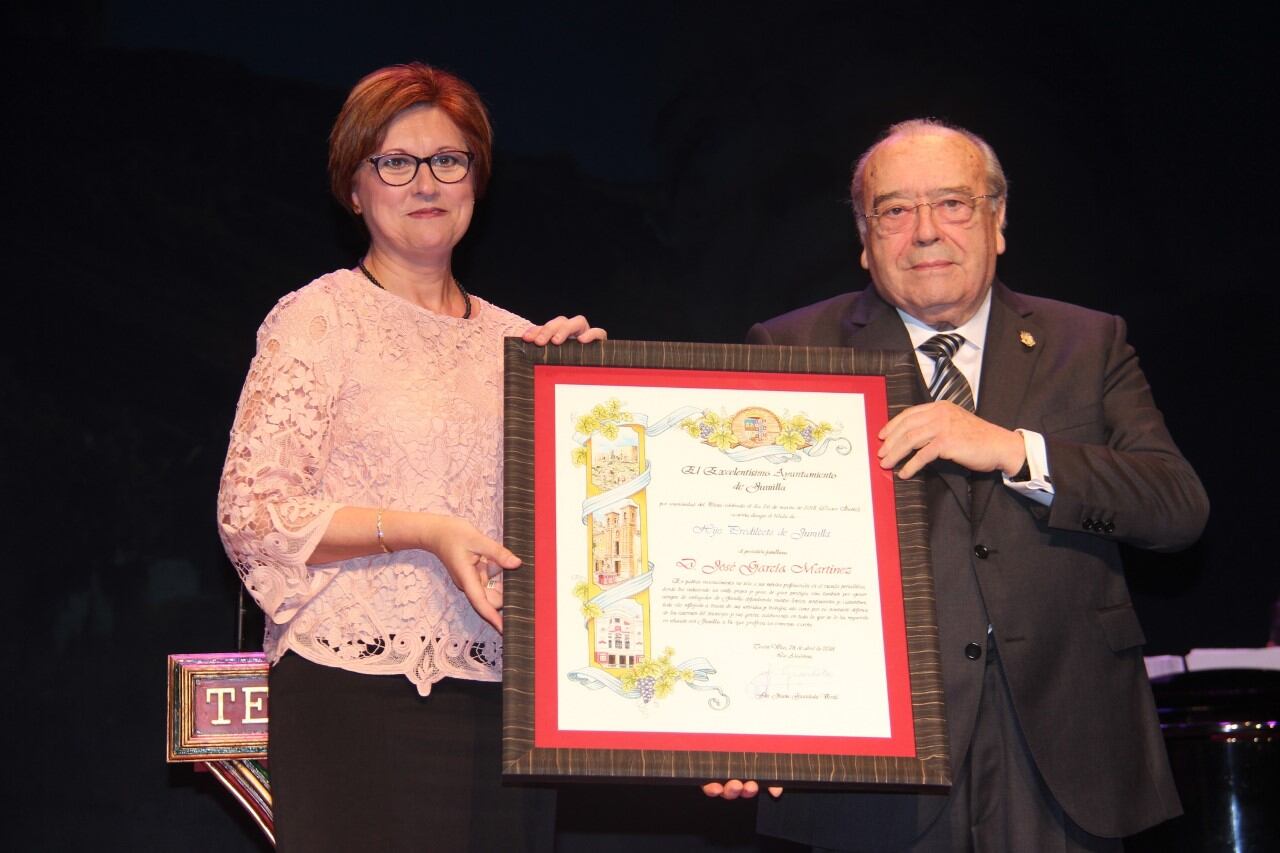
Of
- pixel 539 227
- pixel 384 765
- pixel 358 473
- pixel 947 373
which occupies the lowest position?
pixel 384 765

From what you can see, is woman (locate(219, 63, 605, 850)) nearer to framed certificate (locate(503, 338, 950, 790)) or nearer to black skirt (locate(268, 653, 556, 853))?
black skirt (locate(268, 653, 556, 853))

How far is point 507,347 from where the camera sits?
2.26m

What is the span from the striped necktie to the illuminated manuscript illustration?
1.03 feet

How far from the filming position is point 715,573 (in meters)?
2.19

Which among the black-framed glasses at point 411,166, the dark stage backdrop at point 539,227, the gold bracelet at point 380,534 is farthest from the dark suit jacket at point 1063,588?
the dark stage backdrop at point 539,227

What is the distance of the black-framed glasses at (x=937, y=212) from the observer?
2625 millimetres

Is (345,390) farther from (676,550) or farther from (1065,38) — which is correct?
(1065,38)

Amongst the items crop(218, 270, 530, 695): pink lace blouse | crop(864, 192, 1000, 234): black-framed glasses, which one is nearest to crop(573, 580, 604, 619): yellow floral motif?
crop(218, 270, 530, 695): pink lace blouse

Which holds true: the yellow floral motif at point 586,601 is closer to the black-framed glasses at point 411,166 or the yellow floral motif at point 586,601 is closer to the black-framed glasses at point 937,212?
the black-framed glasses at point 411,166

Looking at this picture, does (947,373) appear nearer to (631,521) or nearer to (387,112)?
(631,521)

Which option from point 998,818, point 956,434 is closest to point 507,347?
point 956,434

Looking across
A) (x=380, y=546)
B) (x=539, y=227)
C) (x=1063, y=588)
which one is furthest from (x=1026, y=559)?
(x=539, y=227)

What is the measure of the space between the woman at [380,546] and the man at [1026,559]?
460 mm

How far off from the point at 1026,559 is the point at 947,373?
375 millimetres
